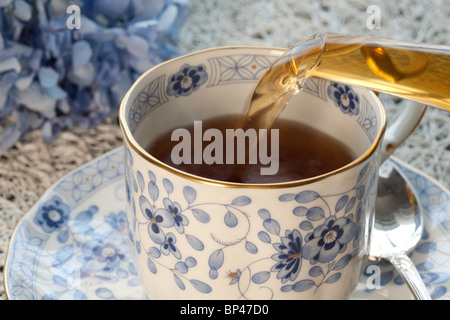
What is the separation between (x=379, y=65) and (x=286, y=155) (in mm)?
197

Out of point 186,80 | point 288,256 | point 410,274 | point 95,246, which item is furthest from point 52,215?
point 410,274

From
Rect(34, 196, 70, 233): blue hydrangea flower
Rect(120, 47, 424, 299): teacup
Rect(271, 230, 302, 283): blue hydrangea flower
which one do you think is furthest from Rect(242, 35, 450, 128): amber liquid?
Rect(34, 196, 70, 233): blue hydrangea flower

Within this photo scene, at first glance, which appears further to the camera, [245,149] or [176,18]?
[176,18]

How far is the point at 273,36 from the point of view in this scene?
4.24 ft

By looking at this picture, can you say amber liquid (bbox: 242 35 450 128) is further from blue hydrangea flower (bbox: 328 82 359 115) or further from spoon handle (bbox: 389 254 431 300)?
spoon handle (bbox: 389 254 431 300)

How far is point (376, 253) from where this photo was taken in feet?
2.73

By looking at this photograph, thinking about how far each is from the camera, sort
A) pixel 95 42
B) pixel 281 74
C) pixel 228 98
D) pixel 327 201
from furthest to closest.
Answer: pixel 95 42
pixel 228 98
pixel 281 74
pixel 327 201

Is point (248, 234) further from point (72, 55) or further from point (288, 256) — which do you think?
point (72, 55)

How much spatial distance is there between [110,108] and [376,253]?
497mm

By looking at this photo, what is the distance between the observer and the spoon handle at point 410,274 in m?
0.77

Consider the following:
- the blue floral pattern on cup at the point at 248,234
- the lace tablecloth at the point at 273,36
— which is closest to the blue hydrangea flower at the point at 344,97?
the blue floral pattern on cup at the point at 248,234

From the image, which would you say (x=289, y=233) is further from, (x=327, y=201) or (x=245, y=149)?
(x=245, y=149)

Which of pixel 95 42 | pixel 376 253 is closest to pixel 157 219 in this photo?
pixel 376 253

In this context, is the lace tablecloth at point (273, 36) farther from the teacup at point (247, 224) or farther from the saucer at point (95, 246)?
the teacup at point (247, 224)
